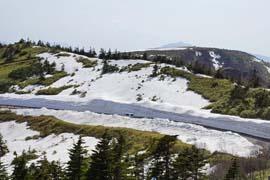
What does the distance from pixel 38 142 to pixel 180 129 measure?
19.4 metres

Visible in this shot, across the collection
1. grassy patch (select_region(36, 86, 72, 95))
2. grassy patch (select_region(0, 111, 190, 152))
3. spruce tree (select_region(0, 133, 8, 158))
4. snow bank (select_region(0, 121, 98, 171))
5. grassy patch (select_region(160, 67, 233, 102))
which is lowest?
spruce tree (select_region(0, 133, 8, 158))

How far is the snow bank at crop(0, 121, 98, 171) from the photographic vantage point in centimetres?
5544

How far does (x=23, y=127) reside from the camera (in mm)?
72438

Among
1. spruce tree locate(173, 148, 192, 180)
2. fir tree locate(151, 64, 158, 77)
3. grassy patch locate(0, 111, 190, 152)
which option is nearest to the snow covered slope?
fir tree locate(151, 64, 158, 77)

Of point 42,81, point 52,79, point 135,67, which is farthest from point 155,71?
point 42,81

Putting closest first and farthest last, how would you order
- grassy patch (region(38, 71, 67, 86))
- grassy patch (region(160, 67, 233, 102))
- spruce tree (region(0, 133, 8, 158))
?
spruce tree (region(0, 133, 8, 158))
grassy patch (region(160, 67, 233, 102))
grassy patch (region(38, 71, 67, 86))

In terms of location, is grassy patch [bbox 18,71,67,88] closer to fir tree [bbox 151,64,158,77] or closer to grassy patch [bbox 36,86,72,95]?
grassy patch [bbox 36,86,72,95]

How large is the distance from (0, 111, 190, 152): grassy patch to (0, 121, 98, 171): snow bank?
1.25 metres

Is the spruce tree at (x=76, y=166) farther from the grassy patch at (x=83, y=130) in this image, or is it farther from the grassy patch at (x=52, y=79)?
the grassy patch at (x=52, y=79)

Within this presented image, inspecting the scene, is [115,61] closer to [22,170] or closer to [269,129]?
[269,129]

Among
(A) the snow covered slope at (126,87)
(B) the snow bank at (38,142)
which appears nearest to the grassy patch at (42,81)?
(A) the snow covered slope at (126,87)

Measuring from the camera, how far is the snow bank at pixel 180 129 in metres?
48.4

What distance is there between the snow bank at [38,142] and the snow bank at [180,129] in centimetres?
577

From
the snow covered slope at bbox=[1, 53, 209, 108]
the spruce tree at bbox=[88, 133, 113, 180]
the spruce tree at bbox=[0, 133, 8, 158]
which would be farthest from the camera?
the snow covered slope at bbox=[1, 53, 209, 108]
